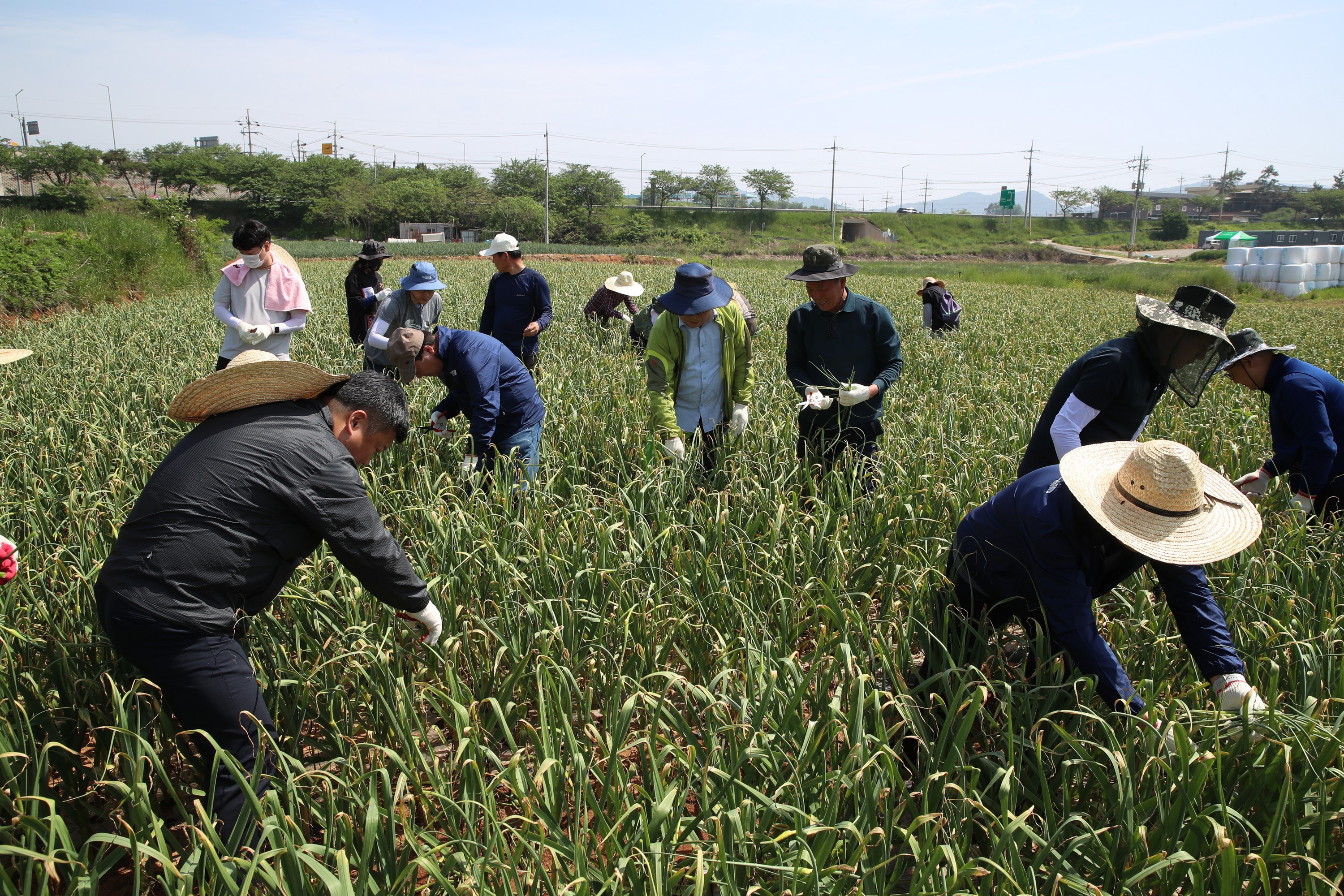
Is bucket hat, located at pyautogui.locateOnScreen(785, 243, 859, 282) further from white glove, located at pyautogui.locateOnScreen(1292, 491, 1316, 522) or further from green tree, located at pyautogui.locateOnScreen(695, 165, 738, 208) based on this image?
green tree, located at pyautogui.locateOnScreen(695, 165, 738, 208)

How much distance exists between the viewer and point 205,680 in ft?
5.85

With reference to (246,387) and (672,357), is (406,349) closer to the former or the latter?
(672,357)

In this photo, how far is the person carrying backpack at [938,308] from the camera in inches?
377

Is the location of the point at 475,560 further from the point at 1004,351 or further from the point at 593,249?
the point at 593,249

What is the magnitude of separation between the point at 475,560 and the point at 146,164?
8145cm

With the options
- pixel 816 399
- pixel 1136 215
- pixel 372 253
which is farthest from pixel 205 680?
pixel 1136 215

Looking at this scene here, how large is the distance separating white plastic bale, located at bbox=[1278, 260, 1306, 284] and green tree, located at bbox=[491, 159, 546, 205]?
5832 centimetres

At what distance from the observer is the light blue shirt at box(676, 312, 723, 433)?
12.8ft

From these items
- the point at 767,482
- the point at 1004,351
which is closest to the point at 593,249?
the point at 1004,351

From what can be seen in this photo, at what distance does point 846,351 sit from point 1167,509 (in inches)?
92.6

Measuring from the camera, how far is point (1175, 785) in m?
1.59

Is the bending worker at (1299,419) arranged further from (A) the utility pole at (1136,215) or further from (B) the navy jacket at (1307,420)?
(A) the utility pole at (1136,215)

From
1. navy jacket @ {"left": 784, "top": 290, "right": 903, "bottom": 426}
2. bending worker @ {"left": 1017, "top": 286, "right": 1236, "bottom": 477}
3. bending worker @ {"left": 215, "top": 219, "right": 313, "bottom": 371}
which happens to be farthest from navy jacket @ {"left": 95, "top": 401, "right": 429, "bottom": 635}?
bending worker @ {"left": 215, "top": 219, "right": 313, "bottom": 371}

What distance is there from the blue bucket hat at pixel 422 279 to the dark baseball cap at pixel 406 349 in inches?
67.7
